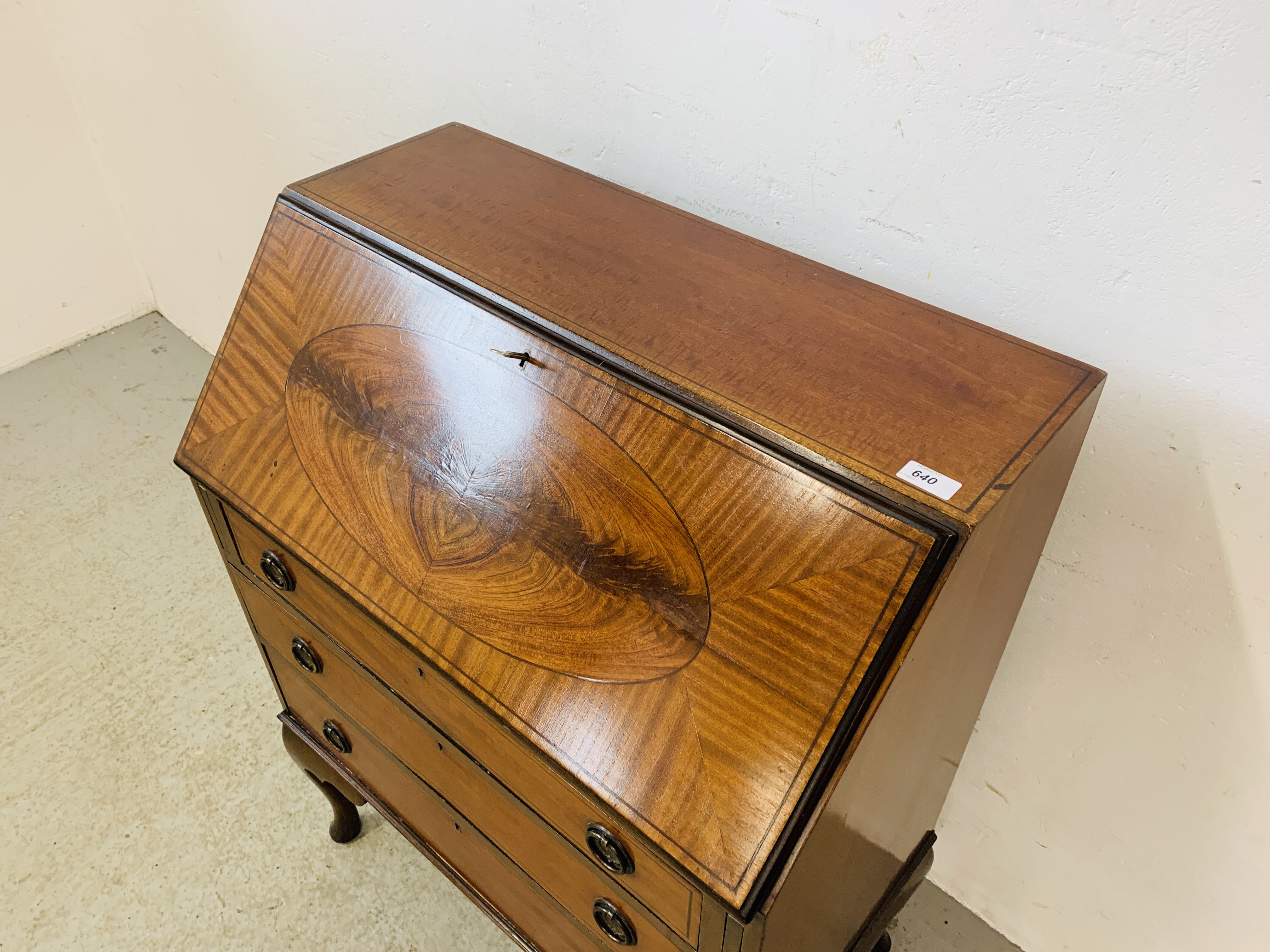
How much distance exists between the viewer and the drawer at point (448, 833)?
116 centimetres

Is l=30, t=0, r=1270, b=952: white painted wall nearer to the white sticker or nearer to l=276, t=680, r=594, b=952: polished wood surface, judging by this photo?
the white sticker

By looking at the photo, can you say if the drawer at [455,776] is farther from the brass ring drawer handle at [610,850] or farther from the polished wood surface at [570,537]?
the polished wood surface at [570,537]

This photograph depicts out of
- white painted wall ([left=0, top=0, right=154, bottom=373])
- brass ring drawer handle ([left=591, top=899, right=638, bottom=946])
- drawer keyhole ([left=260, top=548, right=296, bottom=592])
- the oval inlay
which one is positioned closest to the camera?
the oval inlay

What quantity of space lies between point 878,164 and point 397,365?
1.96ft

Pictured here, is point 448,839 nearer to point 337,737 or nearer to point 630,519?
point 337,737

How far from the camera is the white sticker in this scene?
0.74 metres

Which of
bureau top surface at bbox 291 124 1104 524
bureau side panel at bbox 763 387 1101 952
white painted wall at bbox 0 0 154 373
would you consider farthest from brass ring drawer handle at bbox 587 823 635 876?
white painted wall at bbox 0 0 154 373

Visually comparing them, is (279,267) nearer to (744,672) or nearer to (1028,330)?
(744,672)

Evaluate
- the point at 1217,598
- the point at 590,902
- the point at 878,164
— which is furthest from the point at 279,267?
the point at 1217,598

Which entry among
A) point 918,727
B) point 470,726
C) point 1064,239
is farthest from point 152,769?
point 1064,239

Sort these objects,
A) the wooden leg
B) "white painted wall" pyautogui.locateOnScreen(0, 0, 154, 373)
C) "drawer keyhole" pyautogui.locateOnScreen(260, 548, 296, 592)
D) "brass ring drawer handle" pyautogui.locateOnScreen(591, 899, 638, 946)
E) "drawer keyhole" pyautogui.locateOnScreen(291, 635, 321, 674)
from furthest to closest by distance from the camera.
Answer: "white painted wall" pyautogui.locateOnScreen(0, 0, 154, 373), the wooden leg, "drawer keyhole" pyautogui.locateOnScreen(291, 635, 321, 674), "drawer keyhole" pyautogui.locateOnScreen(260, 548, 296, 592), "brass ring drawer handle" pyautogui.locateOnScreen(591, 899, 638, 946)

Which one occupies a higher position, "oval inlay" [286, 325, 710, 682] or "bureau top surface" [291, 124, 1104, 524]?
"bureau top surface" [291, 124, 1104, 524]

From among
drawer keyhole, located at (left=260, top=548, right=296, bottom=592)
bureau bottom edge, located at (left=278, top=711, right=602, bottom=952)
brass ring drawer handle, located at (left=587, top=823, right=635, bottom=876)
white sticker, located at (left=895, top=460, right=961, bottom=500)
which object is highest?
white sticker, located at (left=895, top=460, right=961, bottom=500)

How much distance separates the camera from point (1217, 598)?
3.33ft
